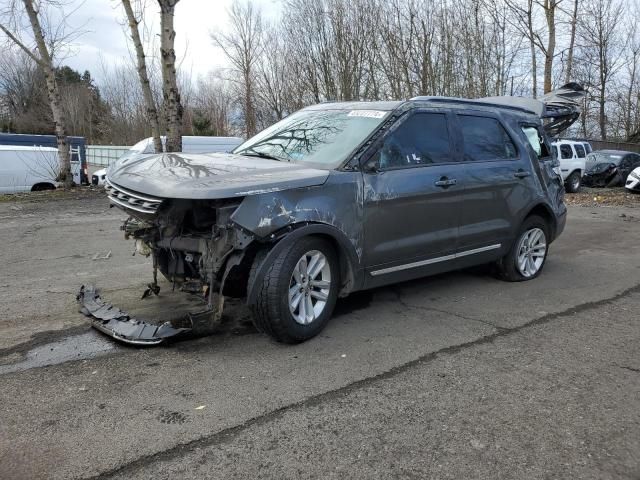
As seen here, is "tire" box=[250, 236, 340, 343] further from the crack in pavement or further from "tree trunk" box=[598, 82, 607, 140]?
"tree trunk" box=[598, 82, 607, 140]

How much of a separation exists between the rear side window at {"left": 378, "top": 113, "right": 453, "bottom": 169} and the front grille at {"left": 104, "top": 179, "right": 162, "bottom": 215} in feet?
6.20

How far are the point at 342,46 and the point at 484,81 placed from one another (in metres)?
7.01

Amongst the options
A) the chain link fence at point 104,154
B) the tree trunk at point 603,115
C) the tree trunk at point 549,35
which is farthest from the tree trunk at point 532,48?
the chain link fence at point 104,154

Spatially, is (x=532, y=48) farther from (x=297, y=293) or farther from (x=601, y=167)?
(x=297, y=293)

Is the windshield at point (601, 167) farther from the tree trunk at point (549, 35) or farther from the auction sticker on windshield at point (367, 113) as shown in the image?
the auction sticker on windshield at point (367, 113)

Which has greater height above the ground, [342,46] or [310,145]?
[342,46]

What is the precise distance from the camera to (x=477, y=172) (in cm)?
547

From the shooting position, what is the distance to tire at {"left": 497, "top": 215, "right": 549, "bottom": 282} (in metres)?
6.16

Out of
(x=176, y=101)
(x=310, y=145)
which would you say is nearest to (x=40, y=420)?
(x=310, y=145)

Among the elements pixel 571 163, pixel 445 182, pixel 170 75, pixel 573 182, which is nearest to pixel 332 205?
pixel 445 182

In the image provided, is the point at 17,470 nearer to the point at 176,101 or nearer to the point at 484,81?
the point at 176,101

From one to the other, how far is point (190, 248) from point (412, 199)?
1.96 m

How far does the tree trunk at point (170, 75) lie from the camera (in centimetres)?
1287

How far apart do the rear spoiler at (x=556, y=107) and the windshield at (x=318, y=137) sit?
2.92 m
